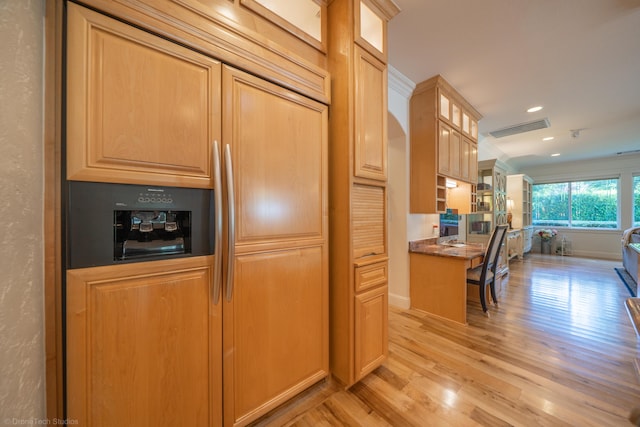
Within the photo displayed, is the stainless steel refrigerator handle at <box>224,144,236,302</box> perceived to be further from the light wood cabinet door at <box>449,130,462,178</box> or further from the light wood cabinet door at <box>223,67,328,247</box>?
the light wood cabinet door at <box>449,130,462,178</box>

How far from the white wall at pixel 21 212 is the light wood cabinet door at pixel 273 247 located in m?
0.60

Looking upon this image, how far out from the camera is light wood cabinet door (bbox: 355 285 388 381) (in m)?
1.59

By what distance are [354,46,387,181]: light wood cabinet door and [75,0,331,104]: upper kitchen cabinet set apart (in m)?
0.25

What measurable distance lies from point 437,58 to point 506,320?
10.1 feet

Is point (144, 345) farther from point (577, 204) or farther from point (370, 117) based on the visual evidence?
point (577, 204)

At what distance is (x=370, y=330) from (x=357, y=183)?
43.4 inches

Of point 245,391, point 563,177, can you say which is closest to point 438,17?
point 245,391

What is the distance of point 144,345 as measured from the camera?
94cm

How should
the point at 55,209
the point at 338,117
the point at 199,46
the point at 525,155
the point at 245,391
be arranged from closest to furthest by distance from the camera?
the point at 55,209 < the point at 199,46 < the point at 245,391 < the point at 338,117 < the point at 525,155

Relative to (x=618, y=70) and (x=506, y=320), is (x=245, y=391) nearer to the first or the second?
(x=506, y=320)

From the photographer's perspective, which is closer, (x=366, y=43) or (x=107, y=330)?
(x=107, y=330)

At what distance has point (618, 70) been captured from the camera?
2.51m

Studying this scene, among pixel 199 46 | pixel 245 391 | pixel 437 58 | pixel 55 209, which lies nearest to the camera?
pixel 55 209

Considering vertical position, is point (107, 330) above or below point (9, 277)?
below
